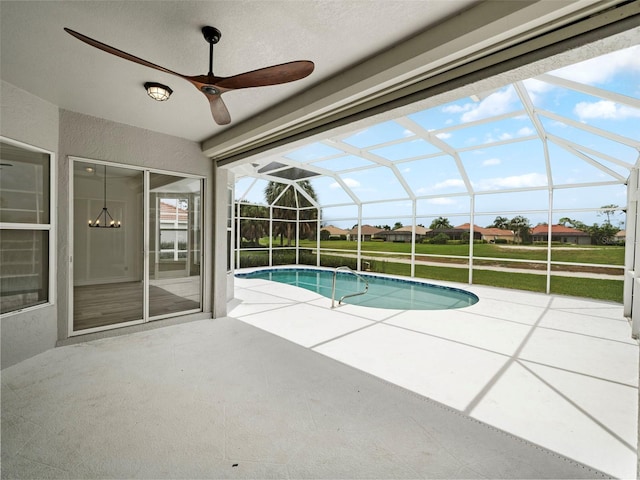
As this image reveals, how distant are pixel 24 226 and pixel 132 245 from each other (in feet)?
4.16

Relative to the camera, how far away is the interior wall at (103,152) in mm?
3545

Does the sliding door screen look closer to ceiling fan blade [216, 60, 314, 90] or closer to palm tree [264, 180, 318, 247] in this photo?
ceiling fan blade [216, 60, 314, 90]

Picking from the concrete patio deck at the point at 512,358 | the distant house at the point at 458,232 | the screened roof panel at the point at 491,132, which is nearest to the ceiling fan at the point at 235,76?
the concrete patio deck at the point at 512,358

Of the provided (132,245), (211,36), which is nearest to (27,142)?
(132,245)

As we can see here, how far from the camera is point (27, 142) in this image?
3113mm

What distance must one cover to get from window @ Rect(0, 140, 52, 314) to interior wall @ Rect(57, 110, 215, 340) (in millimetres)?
147

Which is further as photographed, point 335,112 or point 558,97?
Answer: point 558,97

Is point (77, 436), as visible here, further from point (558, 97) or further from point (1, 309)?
point (558, 97)

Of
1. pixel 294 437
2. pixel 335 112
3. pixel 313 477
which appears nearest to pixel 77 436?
pixel 294 437

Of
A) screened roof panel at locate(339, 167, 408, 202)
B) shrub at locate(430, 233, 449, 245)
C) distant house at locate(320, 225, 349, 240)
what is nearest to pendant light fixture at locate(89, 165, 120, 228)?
distant house at locate(320, 225, 349, 240)

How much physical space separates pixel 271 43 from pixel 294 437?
2.96m

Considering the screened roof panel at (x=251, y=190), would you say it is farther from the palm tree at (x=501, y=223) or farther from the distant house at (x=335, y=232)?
the palm tree at (x=501, y=223)

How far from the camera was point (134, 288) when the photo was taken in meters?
4.26

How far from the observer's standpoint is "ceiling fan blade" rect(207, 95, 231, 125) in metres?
2.24
